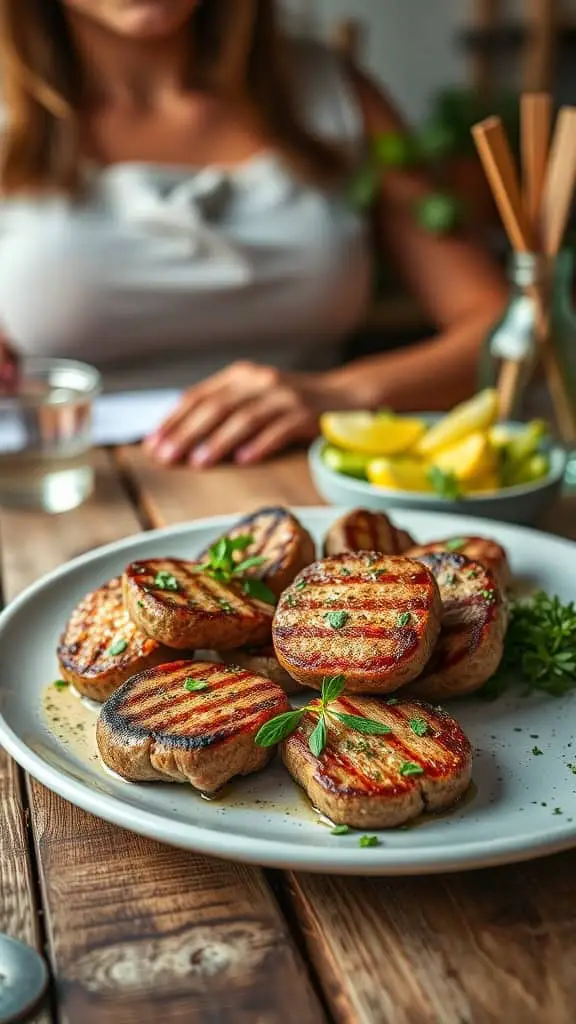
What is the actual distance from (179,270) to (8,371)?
82cm

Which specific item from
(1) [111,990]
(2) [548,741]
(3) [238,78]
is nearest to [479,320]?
(3) [238,78]

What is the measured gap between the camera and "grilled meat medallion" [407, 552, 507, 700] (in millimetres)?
939

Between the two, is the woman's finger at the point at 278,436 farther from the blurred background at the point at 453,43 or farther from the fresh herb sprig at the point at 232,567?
the blurred background at the point at 453,43

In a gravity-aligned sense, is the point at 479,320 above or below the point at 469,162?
below

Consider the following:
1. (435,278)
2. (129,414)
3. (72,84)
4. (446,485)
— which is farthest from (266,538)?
(72,84)

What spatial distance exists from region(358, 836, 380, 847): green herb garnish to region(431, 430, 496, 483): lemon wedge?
77cm

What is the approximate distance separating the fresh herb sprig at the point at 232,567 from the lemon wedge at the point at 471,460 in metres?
0.43

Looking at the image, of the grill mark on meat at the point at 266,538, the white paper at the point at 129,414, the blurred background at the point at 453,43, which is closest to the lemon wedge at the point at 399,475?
the grill mark on meat at the point at 266,538

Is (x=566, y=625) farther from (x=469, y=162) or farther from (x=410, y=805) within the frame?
(x=469, y=162)

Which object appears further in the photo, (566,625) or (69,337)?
(69,337)

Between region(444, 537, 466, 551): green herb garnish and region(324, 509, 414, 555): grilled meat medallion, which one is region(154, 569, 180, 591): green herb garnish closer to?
region(324, 509, 414, 555): grilled meat medallion

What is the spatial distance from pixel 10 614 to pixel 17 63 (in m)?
1.70

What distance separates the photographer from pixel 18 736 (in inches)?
35.1

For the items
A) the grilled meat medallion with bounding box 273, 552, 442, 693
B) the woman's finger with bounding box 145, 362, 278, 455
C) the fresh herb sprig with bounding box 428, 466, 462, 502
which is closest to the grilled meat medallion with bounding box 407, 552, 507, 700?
the grilled meat medallion with bounding box 273, 552, 442, 693
